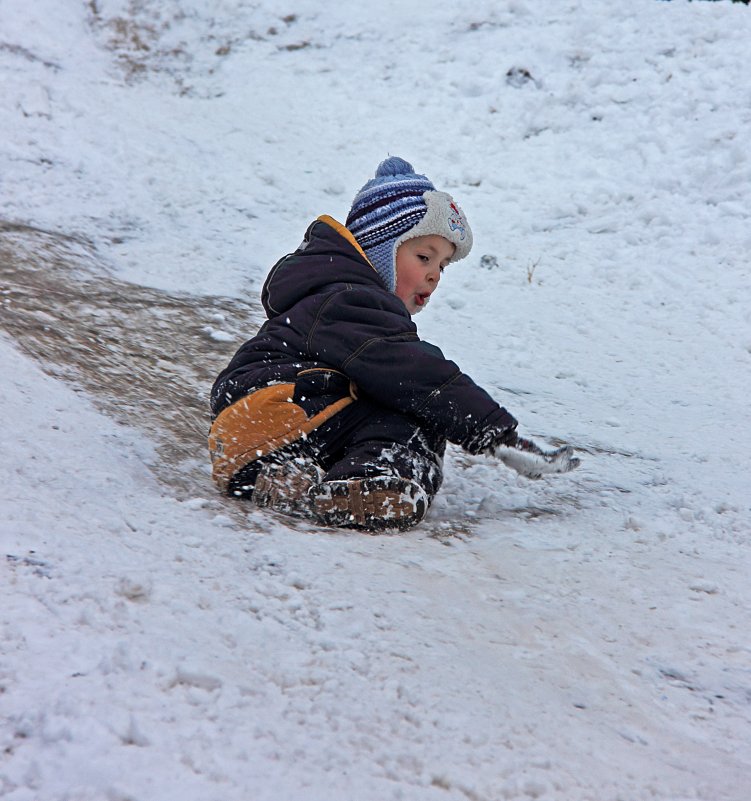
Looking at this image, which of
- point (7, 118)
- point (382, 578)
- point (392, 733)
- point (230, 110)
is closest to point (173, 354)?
point (382, 578)

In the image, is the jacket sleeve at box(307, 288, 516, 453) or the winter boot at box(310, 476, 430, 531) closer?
the winter boot at box(310, 476, 430, 531)

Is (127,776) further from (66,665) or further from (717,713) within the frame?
(717,713)

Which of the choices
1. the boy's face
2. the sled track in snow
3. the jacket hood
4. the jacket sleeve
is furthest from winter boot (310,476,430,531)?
the boy's face

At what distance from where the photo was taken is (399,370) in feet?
8.78

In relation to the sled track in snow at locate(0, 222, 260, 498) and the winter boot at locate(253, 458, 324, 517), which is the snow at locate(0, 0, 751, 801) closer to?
the sled track in snow at locate(0, 222, 260, 498)

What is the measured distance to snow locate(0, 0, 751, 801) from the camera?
1.49 meters

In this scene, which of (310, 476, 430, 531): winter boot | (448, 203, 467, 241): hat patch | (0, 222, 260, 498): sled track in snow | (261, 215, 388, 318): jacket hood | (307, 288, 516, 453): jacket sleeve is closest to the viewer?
(310, 476, 430, 531): winter boot

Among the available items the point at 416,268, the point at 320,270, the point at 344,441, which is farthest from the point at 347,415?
the point at 416,268

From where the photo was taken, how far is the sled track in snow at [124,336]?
3221 mm

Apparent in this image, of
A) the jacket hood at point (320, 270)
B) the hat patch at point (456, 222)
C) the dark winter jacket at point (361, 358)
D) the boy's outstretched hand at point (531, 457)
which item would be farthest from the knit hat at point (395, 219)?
the boy's outstretched hand at point (531, 457)

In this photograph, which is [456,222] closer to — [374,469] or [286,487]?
[374,469]

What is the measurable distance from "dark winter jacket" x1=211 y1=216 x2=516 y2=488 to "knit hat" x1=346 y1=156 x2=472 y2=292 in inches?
13.9

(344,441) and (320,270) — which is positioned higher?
(320,270)

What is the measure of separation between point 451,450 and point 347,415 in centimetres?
96
